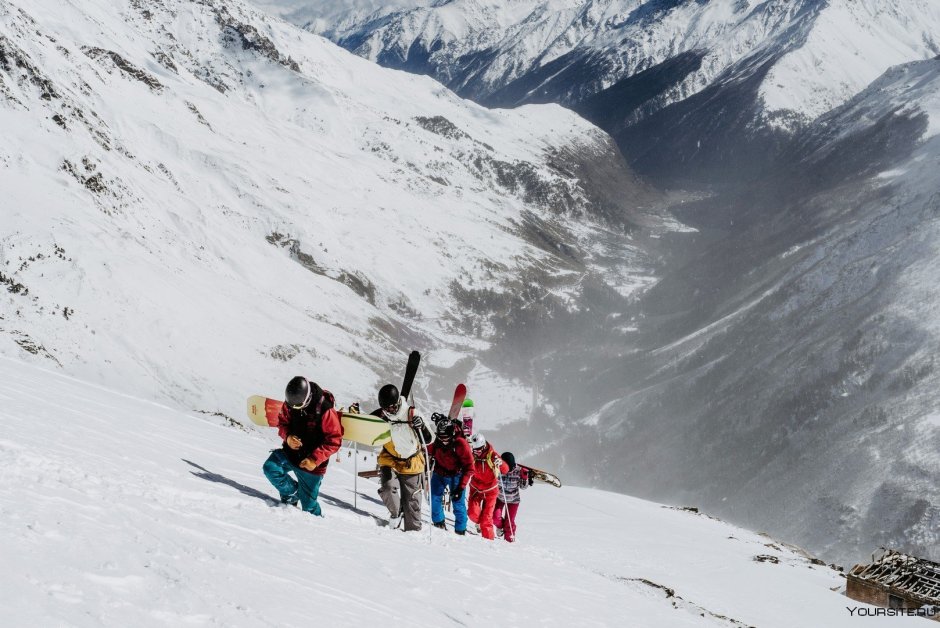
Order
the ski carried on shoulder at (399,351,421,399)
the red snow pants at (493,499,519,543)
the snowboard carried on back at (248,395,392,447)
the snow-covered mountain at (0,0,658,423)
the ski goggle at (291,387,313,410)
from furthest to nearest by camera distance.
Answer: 1. the snow-covered mountain at (0,0,658,423)
2. the red snow pants at (493,499,519,543)
3. the ski carried on shoulder at (399,351,421,399)
4. the snowboard carried on back at (248,395,392,447)
5. the ski goggle at (291,387,313,410)

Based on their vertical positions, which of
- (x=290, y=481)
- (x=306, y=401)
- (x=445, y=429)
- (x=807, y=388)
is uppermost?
(x=807, y=388)

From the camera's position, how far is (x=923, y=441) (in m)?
52.1

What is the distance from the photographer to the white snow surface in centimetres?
533

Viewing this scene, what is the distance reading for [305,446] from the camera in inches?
402

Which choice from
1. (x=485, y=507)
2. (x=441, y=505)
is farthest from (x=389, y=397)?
(x=485, y=507)

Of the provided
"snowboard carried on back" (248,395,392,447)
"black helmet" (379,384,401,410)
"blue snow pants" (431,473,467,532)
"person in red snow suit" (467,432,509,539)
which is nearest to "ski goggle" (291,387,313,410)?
"snowboard carried on back" (248,395,392,447)

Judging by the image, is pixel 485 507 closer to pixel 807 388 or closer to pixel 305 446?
pixel 305 446

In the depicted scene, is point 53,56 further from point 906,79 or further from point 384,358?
point 906,79

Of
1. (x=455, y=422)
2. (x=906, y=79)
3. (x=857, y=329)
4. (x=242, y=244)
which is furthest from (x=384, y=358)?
(x=906, y=79)

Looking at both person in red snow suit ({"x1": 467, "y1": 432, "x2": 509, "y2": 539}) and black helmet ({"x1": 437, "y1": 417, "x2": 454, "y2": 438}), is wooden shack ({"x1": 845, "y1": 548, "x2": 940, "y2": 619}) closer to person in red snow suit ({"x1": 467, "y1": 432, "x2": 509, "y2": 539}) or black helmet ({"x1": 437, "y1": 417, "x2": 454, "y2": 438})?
person in red snow suit ({"x1": 467, "y1": 432, "x2": 509, "y2": 539})

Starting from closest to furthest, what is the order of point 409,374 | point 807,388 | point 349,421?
1. point 349,421
2. point 409,374
3. point 807,388

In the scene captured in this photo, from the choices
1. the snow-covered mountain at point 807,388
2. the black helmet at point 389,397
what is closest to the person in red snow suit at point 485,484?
the black helmet at point 389,397

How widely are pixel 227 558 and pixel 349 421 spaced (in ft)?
13.4

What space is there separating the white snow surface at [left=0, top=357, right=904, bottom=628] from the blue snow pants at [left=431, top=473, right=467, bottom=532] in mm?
709
